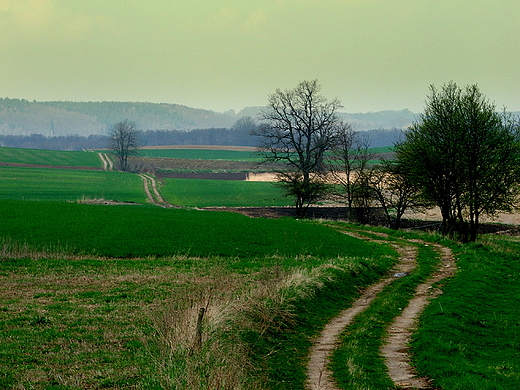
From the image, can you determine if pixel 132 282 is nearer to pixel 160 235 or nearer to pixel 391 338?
pixel 391 338

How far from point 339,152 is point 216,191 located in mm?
37104

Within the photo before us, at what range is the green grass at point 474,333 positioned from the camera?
12495mm

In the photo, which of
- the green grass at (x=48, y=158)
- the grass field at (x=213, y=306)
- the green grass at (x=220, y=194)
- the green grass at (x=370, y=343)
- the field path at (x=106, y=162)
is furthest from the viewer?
the green grass at (x=48, y=158)

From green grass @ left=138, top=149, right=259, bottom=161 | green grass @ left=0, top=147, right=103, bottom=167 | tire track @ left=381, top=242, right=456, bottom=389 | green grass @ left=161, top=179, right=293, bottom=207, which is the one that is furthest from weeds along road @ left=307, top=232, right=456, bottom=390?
green grass @ left=138, top=149, right=259, bottom=161

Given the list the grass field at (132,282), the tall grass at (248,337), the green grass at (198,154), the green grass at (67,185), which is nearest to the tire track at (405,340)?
the tall grass at (248,337)

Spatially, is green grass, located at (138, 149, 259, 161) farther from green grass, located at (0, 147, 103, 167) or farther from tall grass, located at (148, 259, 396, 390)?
tall grass, located at (148, 259, 396, 390)

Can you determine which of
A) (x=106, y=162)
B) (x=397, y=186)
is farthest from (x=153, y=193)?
(x=106, y=162)

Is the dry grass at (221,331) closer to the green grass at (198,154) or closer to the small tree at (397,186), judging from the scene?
the small tree at (397,186)

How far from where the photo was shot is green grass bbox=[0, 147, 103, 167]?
13900cm

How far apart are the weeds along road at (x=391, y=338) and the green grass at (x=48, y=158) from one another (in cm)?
12420

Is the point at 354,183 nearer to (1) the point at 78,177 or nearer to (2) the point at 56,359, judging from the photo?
(2) the point at 56,359

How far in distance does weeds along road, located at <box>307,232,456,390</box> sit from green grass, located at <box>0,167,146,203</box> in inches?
2201

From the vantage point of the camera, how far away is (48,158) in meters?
147

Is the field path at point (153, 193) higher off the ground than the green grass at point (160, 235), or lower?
higher
